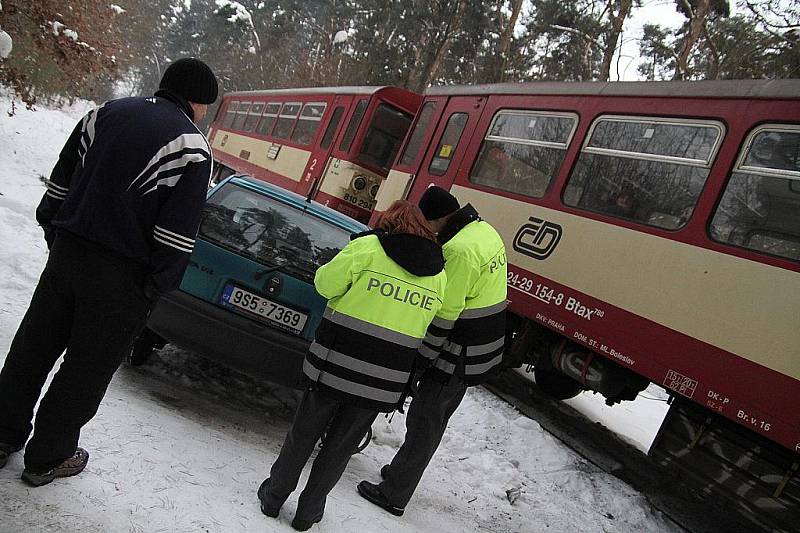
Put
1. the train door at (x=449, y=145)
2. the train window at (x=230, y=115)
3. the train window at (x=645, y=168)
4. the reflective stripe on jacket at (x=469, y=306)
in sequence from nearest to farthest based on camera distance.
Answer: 1. the reflective stripe on jacket at (x=469, y=306)
2. the train window at (x=645, y=168)
3. the train door at (x=449, y=145)
4. the train window at (x=230, y=115)

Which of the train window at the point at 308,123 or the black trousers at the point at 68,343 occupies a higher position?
the train window at the point at 308,123

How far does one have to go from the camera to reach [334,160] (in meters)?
12.2

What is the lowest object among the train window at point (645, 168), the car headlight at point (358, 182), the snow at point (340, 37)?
the car headlight at point (358, 182)

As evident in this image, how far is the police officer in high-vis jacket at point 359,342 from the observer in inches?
109

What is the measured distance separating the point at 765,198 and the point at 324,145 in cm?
963

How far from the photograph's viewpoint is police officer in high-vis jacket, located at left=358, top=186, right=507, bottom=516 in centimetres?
324

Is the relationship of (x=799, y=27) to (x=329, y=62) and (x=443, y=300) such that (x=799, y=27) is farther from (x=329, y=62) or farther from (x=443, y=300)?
(x=329, y=62)

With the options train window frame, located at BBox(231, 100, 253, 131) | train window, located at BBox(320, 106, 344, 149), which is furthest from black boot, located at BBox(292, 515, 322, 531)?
train window frame, located at BBox(231, 100, 253, 131)

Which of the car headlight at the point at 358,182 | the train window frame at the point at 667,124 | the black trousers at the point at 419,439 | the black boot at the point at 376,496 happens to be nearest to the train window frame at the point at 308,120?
the car headlight at the point at 358,182

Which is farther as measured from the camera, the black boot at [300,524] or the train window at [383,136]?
the train window at [383,136]

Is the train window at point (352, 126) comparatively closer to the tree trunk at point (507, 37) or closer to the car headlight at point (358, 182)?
the car headlight at point (358, 182)

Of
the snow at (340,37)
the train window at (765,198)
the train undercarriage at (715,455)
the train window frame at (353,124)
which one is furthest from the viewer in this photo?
→ the snow at (340,37)

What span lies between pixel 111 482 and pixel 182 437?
682mm

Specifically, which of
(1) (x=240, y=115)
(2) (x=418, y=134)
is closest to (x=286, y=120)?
(1) (x=240, y=115)
